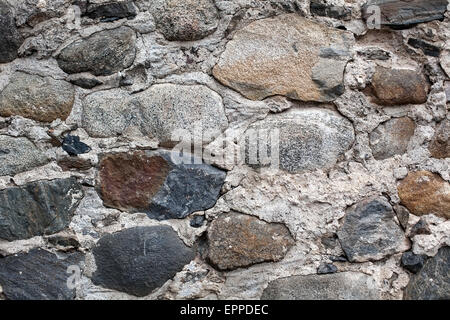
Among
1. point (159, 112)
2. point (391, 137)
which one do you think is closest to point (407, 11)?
point (391, 137)

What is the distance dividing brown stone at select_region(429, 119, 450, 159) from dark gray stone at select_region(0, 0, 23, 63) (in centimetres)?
111

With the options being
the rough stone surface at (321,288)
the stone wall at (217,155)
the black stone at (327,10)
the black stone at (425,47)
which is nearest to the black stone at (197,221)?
the stone wall at (217,155)

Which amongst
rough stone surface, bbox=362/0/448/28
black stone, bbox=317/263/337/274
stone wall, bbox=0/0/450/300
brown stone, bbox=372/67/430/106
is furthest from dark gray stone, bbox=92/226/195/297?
rough stone surface, bbox=362/0/448/28

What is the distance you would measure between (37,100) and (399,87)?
93 cm

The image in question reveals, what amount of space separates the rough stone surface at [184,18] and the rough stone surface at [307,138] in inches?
11.2

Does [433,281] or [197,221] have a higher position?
[197,221]

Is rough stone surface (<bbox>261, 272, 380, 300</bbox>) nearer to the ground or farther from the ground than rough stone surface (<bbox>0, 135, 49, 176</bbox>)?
nearer to the ground

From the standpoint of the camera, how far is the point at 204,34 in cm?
130

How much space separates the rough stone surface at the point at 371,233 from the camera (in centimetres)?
128

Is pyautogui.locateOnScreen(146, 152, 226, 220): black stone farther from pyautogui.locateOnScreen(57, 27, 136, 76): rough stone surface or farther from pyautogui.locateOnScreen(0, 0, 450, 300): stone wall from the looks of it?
pyautogui.locateOnScreen(57, 27, 136, 76): rough stone surface

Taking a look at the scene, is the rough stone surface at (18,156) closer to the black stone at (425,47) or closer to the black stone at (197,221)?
the black stone at (197,221)

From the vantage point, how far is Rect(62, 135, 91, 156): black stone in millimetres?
1276

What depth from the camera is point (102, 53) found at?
1.29 metres

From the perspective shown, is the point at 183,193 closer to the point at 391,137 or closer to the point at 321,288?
the point at 321,288
